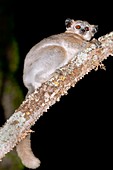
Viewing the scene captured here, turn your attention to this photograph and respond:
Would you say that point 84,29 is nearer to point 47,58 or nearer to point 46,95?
point 47,58

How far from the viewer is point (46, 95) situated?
9.71 ft

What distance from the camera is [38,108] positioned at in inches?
115

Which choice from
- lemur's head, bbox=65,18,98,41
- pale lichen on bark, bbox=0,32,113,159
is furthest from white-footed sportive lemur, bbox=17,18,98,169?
pale lichen on bark, bbox=0,32,113,159

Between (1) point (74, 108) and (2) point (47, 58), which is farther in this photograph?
(1) point (74, 108)

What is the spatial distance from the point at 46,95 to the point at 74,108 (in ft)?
20.1

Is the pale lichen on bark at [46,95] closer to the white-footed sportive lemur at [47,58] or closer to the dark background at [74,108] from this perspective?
the white-footed sportive lemur at [47,58]

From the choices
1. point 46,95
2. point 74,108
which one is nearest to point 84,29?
point 46,95

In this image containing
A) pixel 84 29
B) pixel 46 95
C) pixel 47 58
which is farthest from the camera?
pixel 84 29

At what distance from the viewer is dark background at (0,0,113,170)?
876cm

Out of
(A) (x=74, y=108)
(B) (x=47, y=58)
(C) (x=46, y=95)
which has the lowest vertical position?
(C) (x=46, y=95)

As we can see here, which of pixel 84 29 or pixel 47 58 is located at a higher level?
pixel 84 29

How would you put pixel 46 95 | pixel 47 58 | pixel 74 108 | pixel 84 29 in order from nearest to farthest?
1. pixel 46 95
2. pixel 47 58
3. pixel 84 29
4. pixel 74 108

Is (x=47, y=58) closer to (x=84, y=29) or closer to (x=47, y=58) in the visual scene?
(x=47, y=58)

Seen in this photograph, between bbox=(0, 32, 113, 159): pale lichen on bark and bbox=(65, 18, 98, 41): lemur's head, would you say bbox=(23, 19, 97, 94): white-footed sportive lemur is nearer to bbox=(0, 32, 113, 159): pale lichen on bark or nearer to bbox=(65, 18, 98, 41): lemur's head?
bbox=(65, 18, 98, 41): lemur's head
